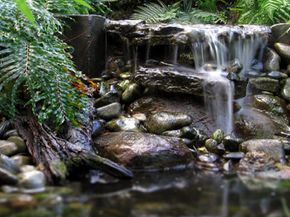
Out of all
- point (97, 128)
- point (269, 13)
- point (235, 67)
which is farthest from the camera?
point (269, 13)

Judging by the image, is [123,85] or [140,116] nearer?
[140,116]

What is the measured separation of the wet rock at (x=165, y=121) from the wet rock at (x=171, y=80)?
1.09 feet

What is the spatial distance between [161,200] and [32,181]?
0.71 m

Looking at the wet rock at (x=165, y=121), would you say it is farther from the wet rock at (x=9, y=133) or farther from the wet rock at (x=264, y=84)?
the wet rock at (x=9, y=133)

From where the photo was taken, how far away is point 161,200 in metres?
1.92

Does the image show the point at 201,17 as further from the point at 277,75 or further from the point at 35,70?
the point at 35,70

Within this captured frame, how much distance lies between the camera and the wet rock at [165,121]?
3.50 m

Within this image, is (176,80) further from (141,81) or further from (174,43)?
(174,43)

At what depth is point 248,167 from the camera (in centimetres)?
277

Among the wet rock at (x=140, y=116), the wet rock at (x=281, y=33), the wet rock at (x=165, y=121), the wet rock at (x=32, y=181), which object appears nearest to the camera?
the wet rock at (x=32, y=181)

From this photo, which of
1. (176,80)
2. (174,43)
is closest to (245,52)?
(174,43)

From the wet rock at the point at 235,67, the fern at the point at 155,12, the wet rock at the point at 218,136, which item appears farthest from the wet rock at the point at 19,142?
the fern at the point at 155,12

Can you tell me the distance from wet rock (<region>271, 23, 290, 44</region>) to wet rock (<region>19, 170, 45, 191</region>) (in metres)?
3.63

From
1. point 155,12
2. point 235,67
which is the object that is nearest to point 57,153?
point 235,67
